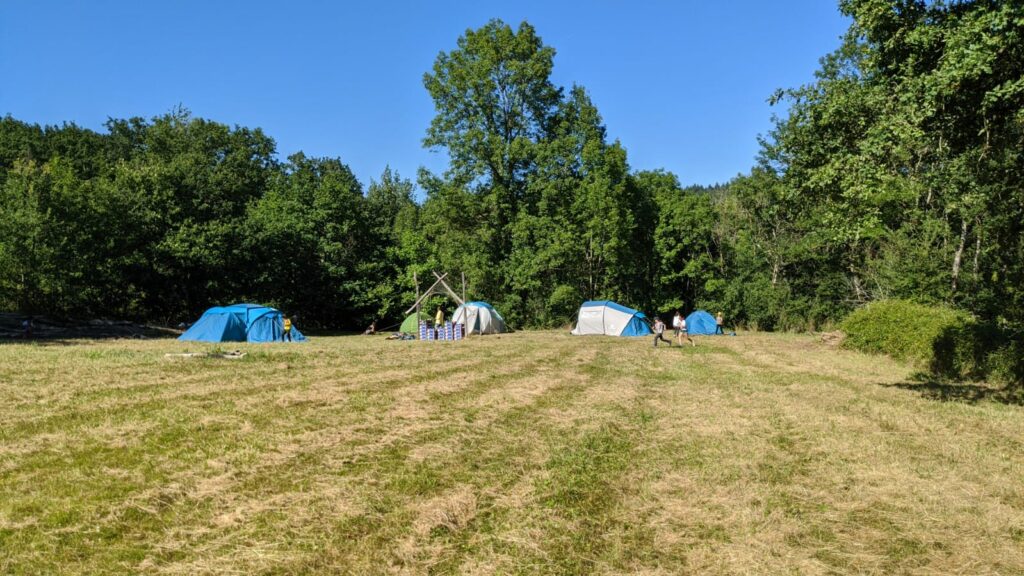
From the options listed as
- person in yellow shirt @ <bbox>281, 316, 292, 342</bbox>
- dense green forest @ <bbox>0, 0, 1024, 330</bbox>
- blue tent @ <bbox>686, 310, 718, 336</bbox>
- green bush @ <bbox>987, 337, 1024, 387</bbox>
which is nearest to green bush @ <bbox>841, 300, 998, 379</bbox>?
green bush @ <bbox>987, 337, 1024, 387</bbox>

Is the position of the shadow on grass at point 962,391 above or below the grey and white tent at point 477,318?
below

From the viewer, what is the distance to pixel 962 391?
1279cm

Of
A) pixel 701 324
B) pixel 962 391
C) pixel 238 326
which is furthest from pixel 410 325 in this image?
pixel 962 391

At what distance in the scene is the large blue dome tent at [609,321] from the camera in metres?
33.2

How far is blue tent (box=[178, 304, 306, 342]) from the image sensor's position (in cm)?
2475

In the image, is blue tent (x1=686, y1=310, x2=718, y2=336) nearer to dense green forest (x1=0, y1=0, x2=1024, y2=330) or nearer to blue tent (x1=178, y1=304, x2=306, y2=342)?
dense green forest (x1=0, y1=0, x2=1024, y2=330)

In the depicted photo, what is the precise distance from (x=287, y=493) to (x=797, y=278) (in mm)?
44348

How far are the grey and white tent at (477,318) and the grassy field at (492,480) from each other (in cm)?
1988

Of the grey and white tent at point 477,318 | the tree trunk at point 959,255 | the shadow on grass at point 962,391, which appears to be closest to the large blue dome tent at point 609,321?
the grey and white tent at point 477,318

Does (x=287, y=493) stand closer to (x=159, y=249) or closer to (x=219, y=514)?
(x=219, y=514)

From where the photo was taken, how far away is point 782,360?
63.0 ft

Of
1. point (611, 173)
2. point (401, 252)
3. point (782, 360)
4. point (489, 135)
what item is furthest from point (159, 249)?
point (782, 360)

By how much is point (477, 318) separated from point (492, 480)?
27.1 meters

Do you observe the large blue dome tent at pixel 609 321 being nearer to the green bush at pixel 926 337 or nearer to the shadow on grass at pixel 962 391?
the green bush at pixel 926 337
